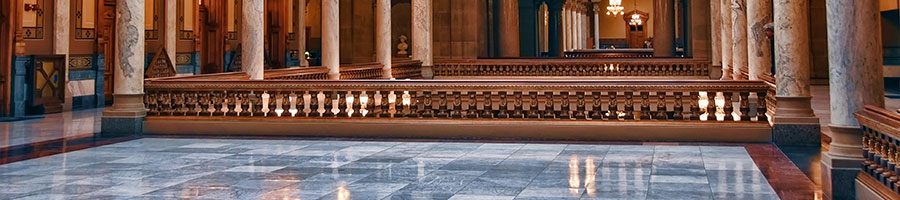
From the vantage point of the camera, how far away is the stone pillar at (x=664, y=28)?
25.6 meters

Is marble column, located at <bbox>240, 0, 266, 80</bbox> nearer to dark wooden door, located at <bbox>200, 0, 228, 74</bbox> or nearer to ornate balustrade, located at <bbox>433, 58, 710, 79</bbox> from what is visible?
dark wooden door, located at <bbox>200, 0, 228, 74</bbox>

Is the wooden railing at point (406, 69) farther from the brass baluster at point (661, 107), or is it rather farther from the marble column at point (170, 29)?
the brass baluster at point (661, 107)

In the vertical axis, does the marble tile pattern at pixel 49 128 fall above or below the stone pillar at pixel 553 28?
below

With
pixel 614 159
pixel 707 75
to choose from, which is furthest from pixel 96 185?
pixel 707 75

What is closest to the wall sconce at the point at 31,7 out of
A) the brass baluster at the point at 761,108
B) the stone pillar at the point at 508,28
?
the brass baluster at the point at 761,108

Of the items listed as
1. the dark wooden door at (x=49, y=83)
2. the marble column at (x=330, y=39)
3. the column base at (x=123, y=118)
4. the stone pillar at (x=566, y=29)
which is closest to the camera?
the column base at (x=123, y=118)

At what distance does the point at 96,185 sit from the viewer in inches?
273

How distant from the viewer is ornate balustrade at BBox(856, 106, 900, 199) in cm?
507

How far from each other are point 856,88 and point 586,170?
8.03 ft

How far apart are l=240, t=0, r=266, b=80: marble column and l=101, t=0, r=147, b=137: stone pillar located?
283cm

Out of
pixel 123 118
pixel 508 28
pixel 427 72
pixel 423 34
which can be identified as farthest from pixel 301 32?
pixel 123 118

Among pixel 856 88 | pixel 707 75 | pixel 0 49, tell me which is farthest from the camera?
pixel 707 75

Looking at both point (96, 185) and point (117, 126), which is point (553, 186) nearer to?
point (96, 185)

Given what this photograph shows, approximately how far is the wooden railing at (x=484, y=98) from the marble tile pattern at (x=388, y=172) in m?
0.93
